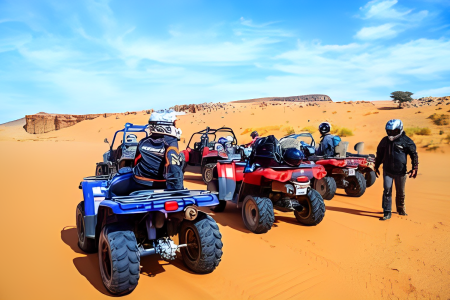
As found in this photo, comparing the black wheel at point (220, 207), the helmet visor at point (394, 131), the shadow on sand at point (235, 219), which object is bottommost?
the shadow on sand at point (235, 219)

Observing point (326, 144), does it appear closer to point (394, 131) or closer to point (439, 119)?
point (394, 131)

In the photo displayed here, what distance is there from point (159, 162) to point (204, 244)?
1.17m

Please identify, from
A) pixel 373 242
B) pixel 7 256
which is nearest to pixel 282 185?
pixel 373 242

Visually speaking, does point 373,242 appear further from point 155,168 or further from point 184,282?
point 155,168

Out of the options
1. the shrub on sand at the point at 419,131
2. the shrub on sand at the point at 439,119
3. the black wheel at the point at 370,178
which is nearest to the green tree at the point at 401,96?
the shrub on sand at the point at 439,119

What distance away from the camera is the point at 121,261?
3.44 meters

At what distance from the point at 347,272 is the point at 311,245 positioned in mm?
1066

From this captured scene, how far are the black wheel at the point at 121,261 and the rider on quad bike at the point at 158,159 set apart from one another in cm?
77

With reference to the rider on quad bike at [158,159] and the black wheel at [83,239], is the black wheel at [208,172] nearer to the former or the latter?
the black wheel at [83,239]

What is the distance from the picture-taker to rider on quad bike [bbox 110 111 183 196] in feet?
13.4

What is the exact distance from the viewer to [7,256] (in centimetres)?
471

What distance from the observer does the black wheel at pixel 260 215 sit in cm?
581

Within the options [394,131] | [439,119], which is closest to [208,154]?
[394,131]

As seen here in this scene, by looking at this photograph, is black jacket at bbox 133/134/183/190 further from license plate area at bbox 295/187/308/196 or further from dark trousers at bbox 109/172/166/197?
license plate area at bbox 295/187/308/196
